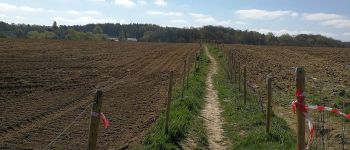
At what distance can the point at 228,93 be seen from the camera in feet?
63.6

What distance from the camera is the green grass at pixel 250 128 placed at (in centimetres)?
1056

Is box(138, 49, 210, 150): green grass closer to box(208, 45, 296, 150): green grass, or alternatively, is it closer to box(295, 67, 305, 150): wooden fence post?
box(208, 45, 296, 150): green grass

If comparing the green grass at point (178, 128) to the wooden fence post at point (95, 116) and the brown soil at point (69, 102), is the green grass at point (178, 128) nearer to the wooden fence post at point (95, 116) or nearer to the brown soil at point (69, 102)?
the brown soil at point (69, 102)

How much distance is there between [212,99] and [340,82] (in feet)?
26.6

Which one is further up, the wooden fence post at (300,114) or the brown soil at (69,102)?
the wooden fence post at (300,114)

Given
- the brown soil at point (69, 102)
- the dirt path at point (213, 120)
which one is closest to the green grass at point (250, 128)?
the dirt path at point (213, 120)

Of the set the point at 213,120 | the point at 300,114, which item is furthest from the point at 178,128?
the point at 300,114

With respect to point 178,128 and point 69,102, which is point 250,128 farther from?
point 69,102

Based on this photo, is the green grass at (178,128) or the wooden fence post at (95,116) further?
the green grass at (178,128)

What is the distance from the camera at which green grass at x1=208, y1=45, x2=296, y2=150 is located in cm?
1056

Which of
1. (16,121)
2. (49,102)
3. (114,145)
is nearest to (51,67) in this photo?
(49,102)

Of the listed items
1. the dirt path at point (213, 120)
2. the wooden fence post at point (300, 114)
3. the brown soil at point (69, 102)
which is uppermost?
the wooden fence post at point (300, 114)

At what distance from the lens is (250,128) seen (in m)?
12.4

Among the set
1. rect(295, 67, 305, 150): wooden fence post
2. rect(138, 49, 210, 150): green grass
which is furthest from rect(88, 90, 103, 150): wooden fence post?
rect(138, 49, 210, 150): green grass
